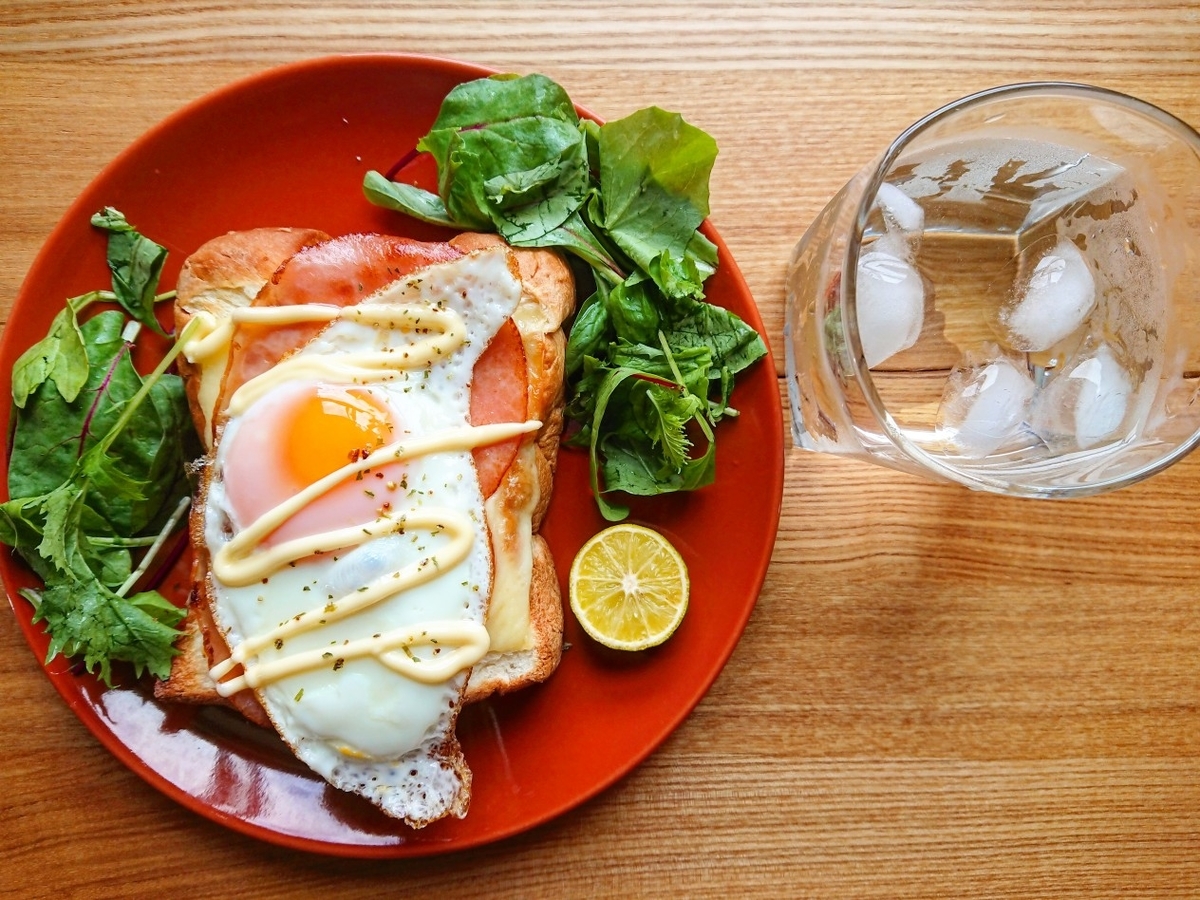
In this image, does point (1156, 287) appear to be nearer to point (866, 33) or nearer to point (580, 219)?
point (866, 33)

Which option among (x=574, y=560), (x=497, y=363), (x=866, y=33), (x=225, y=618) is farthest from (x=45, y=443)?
(x=866, y=33)

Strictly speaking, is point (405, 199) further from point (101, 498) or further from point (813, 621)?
point (813, 621)

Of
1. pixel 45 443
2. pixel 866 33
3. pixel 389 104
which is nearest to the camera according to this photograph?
pixel 45 443

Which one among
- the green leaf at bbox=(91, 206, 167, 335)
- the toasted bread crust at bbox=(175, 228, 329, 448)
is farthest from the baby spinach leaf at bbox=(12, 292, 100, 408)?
the toasted bread crust at bbox=(175, 228, 329, 448)

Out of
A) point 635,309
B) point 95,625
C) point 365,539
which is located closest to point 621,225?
point 635,309

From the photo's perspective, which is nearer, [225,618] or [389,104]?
[225,618]

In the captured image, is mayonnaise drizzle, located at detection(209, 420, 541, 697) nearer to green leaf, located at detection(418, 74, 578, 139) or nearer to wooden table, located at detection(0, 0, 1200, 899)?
wooden table, located at detection(0, 0, 1200, 899)

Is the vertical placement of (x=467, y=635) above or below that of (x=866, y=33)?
below
